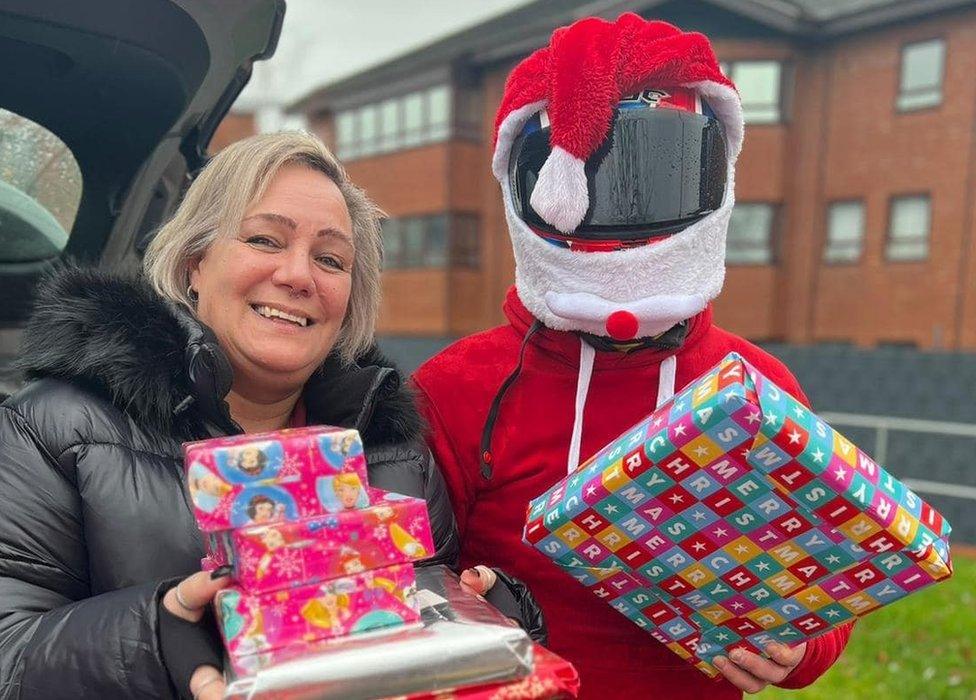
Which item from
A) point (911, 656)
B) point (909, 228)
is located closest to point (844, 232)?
point (909, 228)

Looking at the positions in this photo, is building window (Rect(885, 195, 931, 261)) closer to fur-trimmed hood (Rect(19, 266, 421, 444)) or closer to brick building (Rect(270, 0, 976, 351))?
brick building (Rect(270, 0, 976, 351))

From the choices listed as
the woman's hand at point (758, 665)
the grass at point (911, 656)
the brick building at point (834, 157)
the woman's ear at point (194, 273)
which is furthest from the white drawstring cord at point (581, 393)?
the brick building at point (834, 157)

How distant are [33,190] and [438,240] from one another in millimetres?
18823

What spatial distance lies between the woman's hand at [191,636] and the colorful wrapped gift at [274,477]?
104 millimetres

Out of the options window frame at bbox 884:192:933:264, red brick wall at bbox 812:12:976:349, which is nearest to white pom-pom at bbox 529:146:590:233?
red brick wall at bbox 812:12:976:349

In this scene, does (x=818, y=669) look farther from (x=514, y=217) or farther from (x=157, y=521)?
(x=157, y=521)

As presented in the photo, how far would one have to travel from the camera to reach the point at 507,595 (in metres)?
1.66

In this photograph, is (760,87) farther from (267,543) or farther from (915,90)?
(267,543)

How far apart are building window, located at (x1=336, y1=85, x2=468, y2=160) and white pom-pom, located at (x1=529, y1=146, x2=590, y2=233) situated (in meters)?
19.1

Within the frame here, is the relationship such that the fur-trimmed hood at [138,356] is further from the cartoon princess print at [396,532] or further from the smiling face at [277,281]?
the cartoon princess print at [396,532]

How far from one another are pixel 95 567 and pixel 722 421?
Result: 107cm

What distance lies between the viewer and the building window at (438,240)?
20.7m

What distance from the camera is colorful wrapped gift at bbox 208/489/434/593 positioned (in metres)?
1.16

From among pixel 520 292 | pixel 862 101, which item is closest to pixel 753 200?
pixel 862 101
